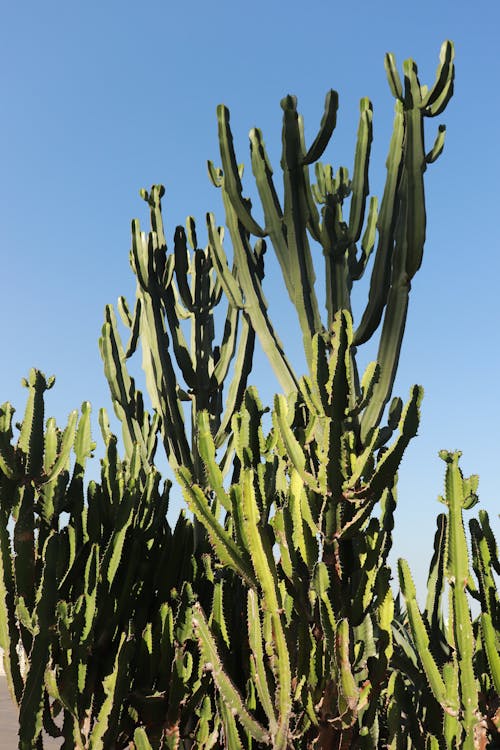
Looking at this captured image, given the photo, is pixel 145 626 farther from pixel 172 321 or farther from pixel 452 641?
pixel 172 321

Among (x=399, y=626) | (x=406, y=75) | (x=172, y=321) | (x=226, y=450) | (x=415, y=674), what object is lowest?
(x=415, y=674)

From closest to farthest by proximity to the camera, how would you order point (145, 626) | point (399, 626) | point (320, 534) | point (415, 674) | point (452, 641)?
point (452, 641) → point (320, 534) → point (415, 674) → point (145, 626) → point (399, 626)

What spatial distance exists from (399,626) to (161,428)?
7.19 ft

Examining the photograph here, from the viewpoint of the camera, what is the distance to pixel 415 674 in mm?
4203

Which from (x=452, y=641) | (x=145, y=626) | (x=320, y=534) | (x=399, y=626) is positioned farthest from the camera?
(x=399, y=626)

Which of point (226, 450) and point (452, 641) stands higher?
point (226, 450)

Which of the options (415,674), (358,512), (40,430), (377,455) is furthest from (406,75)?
(415,674)

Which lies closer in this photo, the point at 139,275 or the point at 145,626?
Result: the point at 145,626

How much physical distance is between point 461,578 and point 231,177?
103 inches

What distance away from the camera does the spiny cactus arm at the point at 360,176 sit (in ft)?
14.3

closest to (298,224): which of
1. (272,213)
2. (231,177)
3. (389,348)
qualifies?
(272,213)

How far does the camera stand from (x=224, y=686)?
3693 mm

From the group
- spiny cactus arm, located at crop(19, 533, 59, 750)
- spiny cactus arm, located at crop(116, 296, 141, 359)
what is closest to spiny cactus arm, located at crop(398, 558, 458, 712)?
spiny cactus arm, located at crop(19, 533, 59, 750)

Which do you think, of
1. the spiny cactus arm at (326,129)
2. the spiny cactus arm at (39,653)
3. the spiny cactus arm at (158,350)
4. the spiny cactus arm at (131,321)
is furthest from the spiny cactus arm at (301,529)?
the spiny cactus arm at (131,321)
